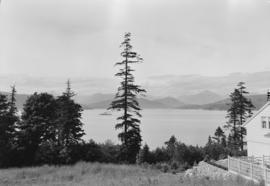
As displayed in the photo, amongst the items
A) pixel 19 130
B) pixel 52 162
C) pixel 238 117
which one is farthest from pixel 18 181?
pixel 238 117

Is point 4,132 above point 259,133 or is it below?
below

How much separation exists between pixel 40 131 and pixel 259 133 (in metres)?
22.3

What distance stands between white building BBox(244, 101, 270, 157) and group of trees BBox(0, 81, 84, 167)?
57.3 feet

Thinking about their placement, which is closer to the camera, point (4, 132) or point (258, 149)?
point (258, 149)

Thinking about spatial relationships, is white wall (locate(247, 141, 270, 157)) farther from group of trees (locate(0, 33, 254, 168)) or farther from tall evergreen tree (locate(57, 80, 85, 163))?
tall evergreen tree (locate(57, 80, 85, 163))

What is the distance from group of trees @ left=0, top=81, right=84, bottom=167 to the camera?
27844mm

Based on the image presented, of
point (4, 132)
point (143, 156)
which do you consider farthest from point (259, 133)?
point (4, 132)

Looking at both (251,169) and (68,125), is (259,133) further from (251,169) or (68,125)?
(68,125)

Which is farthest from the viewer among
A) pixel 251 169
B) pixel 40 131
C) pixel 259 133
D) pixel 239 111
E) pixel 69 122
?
pixel 239 111

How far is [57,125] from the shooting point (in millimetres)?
28984

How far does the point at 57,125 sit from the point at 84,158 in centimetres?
446

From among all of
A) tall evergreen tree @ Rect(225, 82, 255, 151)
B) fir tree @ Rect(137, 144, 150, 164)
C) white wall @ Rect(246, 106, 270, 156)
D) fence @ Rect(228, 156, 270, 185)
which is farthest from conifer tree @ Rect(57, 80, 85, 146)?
tall evergreen tree @ Rect(225, 82, 255, 151)

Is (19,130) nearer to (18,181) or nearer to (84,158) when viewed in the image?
(84,158)

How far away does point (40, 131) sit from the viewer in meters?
29.2
